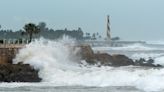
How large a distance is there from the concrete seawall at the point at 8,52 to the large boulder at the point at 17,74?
237 inches

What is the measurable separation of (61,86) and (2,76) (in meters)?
5.43

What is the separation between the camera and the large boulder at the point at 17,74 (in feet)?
149

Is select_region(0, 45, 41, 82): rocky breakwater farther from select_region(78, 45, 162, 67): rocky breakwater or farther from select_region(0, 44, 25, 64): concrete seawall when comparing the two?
select_region(78, 45, 162, 67): rocky breakwater

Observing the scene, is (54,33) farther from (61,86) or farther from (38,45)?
(61,86)

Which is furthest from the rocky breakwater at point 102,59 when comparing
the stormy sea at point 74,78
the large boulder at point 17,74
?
the large boulder at point 17,74

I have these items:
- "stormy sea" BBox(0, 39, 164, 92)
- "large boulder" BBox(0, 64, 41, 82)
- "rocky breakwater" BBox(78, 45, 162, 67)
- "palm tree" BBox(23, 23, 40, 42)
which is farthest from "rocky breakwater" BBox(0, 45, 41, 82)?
"palm tree" BBox(23, 23, 40, 42)

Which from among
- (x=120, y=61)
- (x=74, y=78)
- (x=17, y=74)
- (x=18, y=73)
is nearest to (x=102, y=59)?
(x=120, y=61)

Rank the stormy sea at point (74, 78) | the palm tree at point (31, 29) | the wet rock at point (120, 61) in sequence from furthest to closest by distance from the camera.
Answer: the palm tree at point (31, 29) → the wet rock at point (120, 61) → the stormy sea at point (74, 78)

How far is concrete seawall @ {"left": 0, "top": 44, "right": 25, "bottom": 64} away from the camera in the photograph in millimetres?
54719

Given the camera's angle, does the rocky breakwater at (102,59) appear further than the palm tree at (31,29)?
No

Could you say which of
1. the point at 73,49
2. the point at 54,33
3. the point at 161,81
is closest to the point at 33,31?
the point at 73,49

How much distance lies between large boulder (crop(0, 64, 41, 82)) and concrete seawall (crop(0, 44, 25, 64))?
602cm

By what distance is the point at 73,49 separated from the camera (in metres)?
64.3

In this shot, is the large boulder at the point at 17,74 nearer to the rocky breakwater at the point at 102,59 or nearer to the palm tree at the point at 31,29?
the rocky breakwater at the point at 102,59
